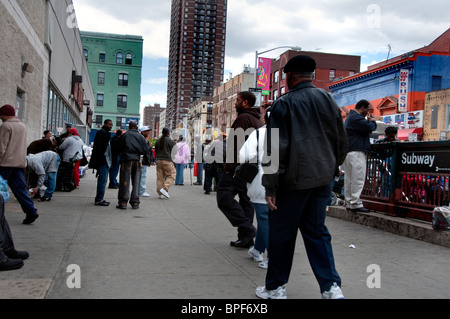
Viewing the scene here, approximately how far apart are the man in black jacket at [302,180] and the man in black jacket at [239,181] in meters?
1.61

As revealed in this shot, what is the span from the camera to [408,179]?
22.2ft

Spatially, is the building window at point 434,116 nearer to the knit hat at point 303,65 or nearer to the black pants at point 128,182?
the black pants at point 128,182

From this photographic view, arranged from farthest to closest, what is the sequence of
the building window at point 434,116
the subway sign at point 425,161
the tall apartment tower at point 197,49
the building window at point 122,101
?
the tall apartment tower at point 197,49 < the building window at point 122,101 < the building window at point 434,116 < the subway sign at point 425,161

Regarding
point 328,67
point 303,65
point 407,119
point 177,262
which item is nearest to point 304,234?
point 303,65

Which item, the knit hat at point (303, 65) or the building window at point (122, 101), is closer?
the knit hat at point (303, 65)

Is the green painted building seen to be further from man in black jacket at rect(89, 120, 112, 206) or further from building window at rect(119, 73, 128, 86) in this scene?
man in black jacket at rect(89, 120, 112, 206)

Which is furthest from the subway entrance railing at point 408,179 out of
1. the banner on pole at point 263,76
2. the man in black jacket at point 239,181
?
the banner on pole at point 263,76

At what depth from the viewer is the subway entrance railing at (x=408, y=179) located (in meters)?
6.08

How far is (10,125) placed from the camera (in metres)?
5.89

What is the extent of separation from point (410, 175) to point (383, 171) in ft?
2.37

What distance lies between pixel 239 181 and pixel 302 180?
6.85ft

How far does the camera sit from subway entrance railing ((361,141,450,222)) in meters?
6.08

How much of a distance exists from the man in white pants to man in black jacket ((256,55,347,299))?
3929mm

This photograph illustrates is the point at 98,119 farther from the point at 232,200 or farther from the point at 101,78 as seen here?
the point at 232,200
